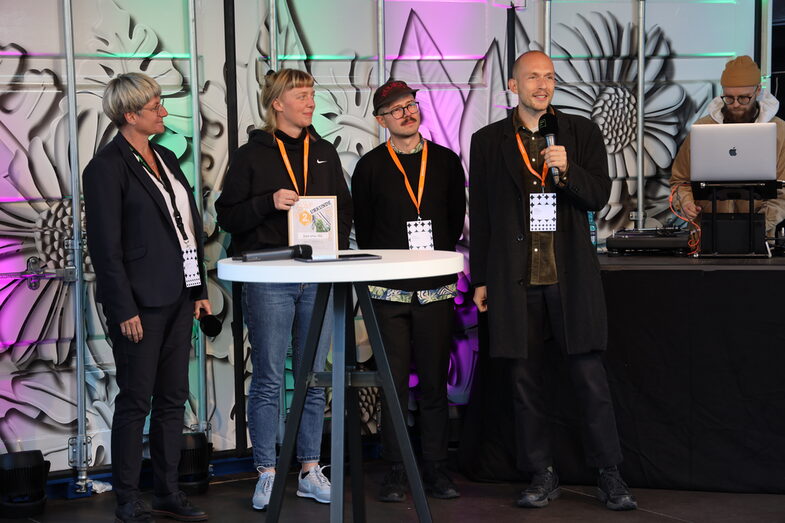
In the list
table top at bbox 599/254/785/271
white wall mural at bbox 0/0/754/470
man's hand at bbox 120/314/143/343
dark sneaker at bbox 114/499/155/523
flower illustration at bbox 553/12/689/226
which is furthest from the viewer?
flower illustration at bbox 553/12/689/226

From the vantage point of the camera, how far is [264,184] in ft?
13.3

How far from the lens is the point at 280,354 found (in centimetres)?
405

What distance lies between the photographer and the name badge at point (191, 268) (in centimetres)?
383

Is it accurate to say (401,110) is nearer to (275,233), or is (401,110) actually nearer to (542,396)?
(275,233)

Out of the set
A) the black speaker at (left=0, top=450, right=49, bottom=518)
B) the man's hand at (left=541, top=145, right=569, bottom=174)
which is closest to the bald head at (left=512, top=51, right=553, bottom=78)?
the man's hand at (left=541, top=145, right=569, bottom=174)

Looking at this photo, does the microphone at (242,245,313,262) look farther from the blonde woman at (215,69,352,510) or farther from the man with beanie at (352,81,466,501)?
the man with beanie at (352,81,466,501)

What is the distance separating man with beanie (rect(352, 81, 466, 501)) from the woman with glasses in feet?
2.68

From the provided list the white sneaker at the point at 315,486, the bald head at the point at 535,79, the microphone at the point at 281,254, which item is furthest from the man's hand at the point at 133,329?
the bald head at the point at 535,79

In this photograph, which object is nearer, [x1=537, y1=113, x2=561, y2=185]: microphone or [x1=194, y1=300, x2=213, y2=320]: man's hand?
[x1=537, y1=113, x2=561, y2=185]: microphone

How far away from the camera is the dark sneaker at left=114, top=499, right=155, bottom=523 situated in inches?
147

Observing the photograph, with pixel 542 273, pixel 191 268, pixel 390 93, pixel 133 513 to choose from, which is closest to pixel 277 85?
pixel 390 93

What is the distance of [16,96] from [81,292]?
0.91 meters

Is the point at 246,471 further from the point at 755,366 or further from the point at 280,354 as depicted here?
the point at 755,366

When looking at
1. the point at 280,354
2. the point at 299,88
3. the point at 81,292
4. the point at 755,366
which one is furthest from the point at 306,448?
the point at 755,366
